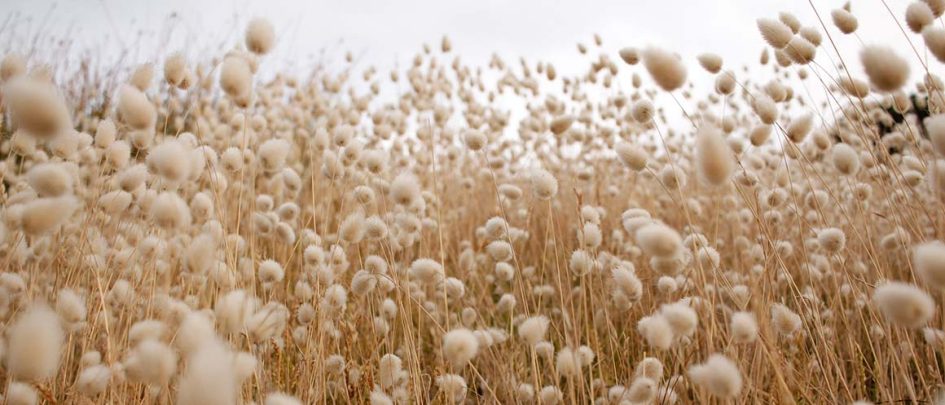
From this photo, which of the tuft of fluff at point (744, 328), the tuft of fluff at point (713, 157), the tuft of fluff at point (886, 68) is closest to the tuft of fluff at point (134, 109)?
the tuft of fluff at point (713, 157)

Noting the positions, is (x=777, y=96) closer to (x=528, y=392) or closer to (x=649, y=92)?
(x=528, y=392)

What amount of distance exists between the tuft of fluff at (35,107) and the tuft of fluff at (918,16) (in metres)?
1.37

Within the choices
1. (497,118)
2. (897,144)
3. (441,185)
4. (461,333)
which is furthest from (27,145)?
(897,144)

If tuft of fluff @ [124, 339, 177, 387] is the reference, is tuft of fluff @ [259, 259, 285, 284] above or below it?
above

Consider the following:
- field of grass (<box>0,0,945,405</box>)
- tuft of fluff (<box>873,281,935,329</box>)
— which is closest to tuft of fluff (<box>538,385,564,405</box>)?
field of grass (<box>0,0,945,405</box>)

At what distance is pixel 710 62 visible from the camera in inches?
56.8

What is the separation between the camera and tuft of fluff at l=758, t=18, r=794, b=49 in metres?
1.32

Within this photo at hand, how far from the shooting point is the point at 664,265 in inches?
45.6

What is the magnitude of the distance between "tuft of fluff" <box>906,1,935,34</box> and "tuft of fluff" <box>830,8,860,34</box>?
26 centimetres

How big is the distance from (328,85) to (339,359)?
7.31 feet

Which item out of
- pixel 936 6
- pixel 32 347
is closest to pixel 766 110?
pixel 936 6

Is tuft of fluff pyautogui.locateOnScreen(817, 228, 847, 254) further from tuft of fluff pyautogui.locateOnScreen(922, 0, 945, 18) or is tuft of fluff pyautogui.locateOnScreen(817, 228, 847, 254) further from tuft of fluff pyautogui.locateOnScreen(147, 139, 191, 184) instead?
tuft of fluff pyautogui.locateOnScreen(147, 139, 191, 184)

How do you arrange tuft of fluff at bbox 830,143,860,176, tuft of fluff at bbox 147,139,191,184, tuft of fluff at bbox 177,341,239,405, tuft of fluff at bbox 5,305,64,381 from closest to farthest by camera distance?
tuft of fluff at bbox 177,341,239,405 → tuft of fluff at bbox 5,305,64,381 → tuft of fluff at bbox 147,139,191,184 → tuft of fluff at bbox 830,143,860,176

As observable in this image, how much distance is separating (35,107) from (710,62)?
126cm
